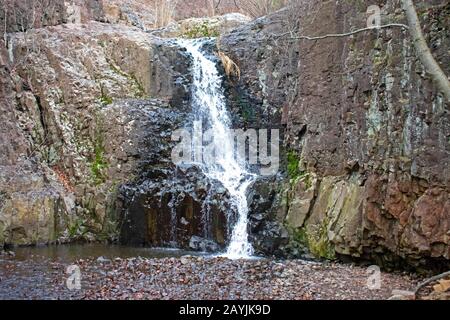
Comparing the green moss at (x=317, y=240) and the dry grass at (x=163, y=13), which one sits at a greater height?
the dry grass at (x=163, y=13)

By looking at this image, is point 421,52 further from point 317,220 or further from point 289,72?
point 289,72

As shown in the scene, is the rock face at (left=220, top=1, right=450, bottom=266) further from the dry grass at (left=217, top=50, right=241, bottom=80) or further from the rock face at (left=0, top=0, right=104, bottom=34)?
the rock face at (left=0, top=0, right=104, bottom=34)

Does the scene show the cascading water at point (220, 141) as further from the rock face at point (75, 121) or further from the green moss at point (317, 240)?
the green moss at point (317, 240)

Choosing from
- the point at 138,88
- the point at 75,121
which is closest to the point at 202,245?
the point at 75,121

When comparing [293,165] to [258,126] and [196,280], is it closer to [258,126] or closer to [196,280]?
[258,126]

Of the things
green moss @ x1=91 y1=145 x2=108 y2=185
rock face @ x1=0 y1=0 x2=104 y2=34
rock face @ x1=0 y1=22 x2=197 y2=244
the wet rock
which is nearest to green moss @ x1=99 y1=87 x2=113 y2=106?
rock face @ x1=0 y1=22 x2=197 y2=244

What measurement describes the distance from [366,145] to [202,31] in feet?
41.4

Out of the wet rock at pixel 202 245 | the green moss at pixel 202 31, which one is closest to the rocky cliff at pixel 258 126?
the wet rock at pixel 202 245

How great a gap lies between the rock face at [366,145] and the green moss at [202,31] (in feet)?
24.8

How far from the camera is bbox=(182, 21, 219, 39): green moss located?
20.4 meters

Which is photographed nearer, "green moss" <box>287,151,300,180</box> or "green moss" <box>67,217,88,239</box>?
"green moss" <box>287,151,300,180</box>

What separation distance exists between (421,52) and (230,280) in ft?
→ 15.7

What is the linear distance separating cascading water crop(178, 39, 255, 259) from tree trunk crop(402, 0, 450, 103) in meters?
6.88

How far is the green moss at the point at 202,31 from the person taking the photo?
20.4m
